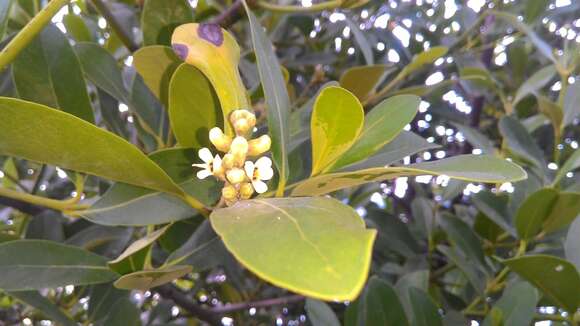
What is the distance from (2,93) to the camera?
97cm

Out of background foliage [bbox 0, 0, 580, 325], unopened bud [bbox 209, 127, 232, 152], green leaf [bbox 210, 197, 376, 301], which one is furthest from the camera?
background foliage [bbox 0, 0, 580, 325]

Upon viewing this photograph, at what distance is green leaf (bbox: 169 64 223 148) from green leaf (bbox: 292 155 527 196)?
16 cm

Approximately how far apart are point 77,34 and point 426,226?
3.06 feet

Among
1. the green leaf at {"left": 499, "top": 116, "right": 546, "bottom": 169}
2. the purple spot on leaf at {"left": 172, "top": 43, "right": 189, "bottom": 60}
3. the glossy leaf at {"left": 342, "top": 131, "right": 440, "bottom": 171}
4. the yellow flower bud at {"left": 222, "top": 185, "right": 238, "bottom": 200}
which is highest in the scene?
the purple spot on leaf at {"left": 172, "top": 43, "right": 189, "bottom": 60}

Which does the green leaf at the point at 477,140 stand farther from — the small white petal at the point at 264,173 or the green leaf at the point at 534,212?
the small white petal at the point at 264,173

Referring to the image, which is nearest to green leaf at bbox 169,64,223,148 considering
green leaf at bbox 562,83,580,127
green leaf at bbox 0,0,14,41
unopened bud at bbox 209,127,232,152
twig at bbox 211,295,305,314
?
unopened bud at bbox 209,127,232,152

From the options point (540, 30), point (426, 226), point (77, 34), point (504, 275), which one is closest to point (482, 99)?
point (540, 30)

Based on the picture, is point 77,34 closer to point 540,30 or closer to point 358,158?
point 358,158

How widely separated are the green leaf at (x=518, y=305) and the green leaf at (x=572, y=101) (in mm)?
457

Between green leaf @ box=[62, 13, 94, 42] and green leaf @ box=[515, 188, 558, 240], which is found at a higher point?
green leaf @ box=[62, 13, 94, 42]

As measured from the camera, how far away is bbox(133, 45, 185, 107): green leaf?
757 millimetres

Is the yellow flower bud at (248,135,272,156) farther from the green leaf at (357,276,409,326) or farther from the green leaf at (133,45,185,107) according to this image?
the green leaf at (357,276,409,326)

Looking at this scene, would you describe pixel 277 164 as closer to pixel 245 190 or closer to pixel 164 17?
pixel 245 190

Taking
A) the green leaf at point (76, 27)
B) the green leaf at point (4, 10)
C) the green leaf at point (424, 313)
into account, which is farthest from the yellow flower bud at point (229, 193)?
the green leaf at point (76, 27)
